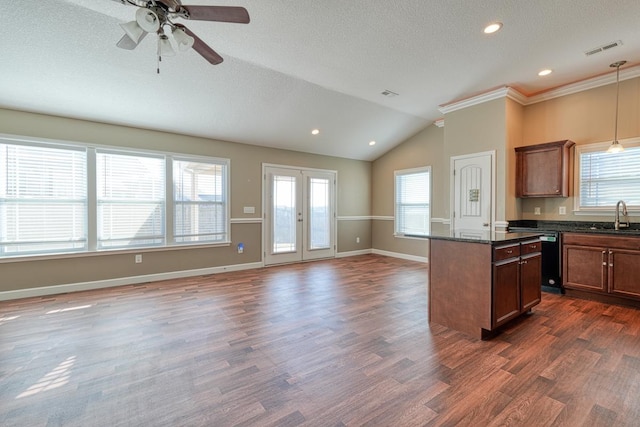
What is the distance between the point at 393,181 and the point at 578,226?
3.60 m

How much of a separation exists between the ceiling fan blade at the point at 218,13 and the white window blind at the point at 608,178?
16.1ft

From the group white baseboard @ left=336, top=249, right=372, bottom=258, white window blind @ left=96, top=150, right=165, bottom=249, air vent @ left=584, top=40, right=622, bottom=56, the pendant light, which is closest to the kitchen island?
the pendant light

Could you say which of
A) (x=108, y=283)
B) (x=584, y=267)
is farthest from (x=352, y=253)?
(x=108, y=283)

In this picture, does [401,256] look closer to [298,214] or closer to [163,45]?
[298,214]

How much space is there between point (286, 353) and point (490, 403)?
148 cm

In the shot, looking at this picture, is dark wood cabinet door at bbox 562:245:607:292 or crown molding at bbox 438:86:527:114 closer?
dark wood cabinet door at bbox 562:245:607:292

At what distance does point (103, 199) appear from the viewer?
447 cm

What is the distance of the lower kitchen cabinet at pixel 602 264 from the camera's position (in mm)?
3412

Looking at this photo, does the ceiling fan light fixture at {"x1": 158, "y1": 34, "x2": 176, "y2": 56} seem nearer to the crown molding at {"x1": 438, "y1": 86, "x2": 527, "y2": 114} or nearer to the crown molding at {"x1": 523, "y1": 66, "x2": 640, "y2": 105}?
the crown molding at {"x1": 438, "y1": 86, "x2": 527, "y2": 114}

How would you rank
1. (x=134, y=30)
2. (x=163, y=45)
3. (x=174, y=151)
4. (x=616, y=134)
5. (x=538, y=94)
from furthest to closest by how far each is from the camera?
(x=174, y=151) → (x=538, y=94) → (x=616, y=134) → (x=163, y=45) → (x=134, y=30)

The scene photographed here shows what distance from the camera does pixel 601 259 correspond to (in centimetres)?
361

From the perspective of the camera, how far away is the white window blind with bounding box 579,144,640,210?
12.8 feet

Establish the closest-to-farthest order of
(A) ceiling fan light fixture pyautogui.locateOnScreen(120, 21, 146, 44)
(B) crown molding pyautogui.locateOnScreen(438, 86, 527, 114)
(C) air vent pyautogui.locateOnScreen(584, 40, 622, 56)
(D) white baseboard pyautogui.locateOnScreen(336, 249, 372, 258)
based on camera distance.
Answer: (A) ceiling fan light fixture pyautogui.locateOnScreen(120, 21, 146, 44)
(C) air vent pyautogui.locateOnScreen(584, 40, 622, 56)
(B) crown molding pyautogui.locateOnScreen(438, 86, 527, 114)
(D) white baseboard pyautogui.locateOnScreen(336, 249, 372, 258)

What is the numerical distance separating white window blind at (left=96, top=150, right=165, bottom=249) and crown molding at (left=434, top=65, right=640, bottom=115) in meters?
5.05
